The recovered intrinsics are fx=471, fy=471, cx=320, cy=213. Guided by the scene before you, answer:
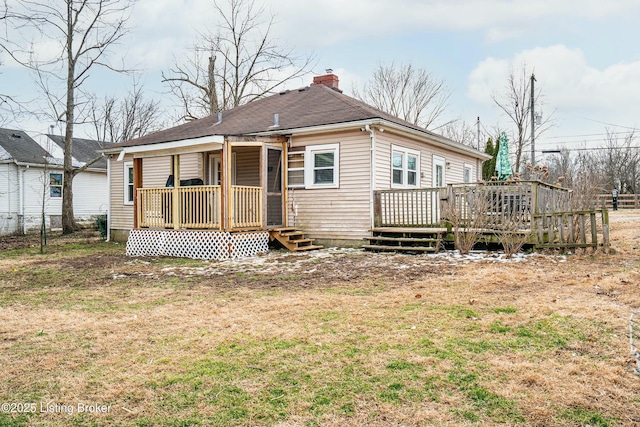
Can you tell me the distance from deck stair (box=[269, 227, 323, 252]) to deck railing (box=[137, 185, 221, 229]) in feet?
5.25

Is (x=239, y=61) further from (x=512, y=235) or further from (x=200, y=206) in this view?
(x=512, y=235)

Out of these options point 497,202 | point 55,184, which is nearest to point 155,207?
point 497,202

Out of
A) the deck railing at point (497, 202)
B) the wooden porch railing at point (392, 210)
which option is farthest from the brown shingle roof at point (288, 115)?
the deck railing at point (497, 202)

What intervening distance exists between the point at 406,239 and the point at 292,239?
305 centimetres

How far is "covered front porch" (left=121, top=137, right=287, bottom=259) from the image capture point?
37.1 feet

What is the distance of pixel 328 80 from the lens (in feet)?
55.4

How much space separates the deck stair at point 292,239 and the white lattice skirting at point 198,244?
260 mm

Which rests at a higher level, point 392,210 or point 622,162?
point 622,162

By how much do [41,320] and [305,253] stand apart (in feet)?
21.8

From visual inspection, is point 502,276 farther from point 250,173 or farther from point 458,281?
point 250,173

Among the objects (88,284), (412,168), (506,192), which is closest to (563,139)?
(412,168)

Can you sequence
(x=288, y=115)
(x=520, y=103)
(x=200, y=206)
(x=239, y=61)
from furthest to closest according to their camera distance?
(x=520, y=103), (x=239, y=61), (x=288, y=115), (x=200, y=206)

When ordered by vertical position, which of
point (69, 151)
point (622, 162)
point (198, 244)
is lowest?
point (198, 244)

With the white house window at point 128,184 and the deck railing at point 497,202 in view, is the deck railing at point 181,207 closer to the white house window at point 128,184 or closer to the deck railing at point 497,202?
the white house window at point 128,184
